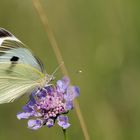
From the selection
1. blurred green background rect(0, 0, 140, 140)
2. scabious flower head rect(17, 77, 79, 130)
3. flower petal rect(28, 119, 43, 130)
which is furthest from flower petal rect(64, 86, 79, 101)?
blurred green background rect(0, 0, 140, 140)

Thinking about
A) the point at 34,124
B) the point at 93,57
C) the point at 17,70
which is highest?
the point at 17,70

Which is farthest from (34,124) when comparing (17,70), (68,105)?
(17,70)

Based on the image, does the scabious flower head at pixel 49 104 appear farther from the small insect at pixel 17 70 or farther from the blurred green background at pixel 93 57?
the blurred green background at pixel 93 57

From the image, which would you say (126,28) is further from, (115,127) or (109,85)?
(115,127)

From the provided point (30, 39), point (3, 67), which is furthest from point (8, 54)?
point (30, 39)

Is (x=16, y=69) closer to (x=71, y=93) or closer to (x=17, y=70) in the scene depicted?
(x=17, y=70)

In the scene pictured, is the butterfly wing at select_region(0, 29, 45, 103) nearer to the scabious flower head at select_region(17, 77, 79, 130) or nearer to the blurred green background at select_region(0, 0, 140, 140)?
the scabious flower head at select_region(17, 77, 79, 130)

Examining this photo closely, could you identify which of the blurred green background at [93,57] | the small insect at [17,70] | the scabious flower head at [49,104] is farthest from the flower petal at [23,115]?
the blurred green background at [93,57]
